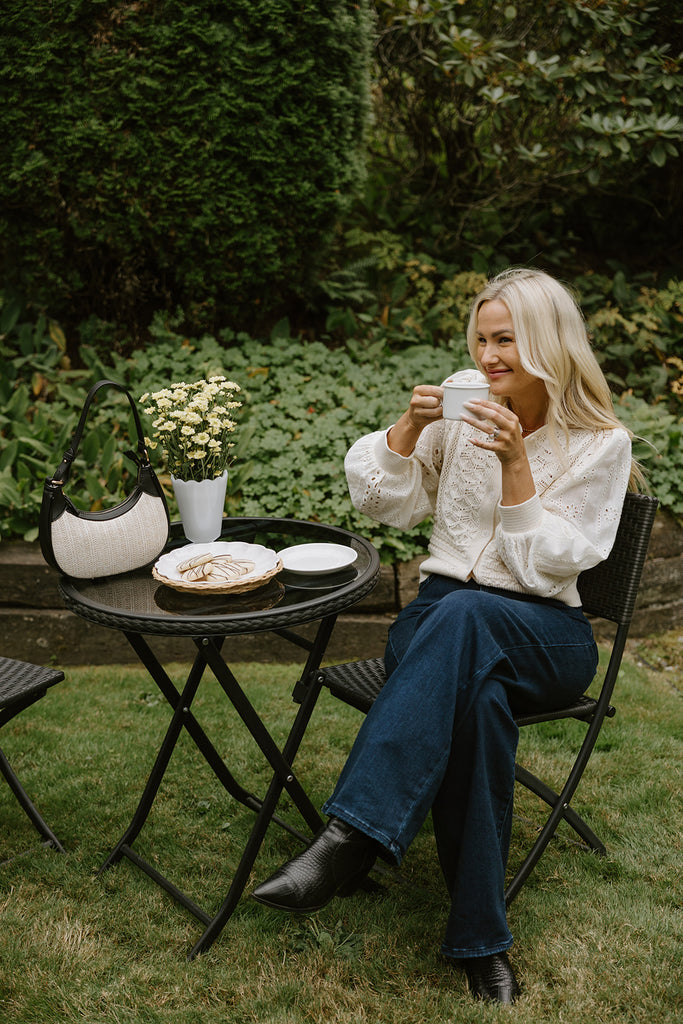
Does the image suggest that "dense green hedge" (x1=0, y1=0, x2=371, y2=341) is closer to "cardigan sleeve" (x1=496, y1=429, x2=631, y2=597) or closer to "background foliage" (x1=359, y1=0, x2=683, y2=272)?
"background foliage" (x1=359, y1=0, x2=683, y2=272)

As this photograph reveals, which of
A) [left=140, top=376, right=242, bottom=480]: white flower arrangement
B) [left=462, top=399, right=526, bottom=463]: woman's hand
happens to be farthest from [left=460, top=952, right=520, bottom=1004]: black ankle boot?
[left=140, top=376, right=242, bottom=480]: white flower arrangement

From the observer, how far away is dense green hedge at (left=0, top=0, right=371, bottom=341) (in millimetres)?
4324

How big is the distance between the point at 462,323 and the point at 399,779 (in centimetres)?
413

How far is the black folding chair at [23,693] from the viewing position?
2.26m

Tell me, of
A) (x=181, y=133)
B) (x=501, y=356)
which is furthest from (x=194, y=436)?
(x=181, y=133)

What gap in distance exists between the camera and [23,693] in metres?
2.26

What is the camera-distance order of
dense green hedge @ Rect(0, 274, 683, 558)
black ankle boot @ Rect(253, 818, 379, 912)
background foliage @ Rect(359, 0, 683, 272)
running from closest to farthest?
black ankle boot @ Rect(253, 818, 379, 912) < dense green hedge @ Rect(0, 274, 683, 558) < background foliage @ Rect(359, 0, 683, 272)

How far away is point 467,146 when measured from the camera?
19.8 feet

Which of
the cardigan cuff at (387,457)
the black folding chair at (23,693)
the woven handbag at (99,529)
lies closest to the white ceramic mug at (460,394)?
the cardigan cuff at (387,457)

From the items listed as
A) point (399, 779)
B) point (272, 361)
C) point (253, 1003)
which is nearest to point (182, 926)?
point (253, 1003)

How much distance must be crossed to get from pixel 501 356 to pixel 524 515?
466 mm

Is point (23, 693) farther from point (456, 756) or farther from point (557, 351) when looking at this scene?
point (557, 351)

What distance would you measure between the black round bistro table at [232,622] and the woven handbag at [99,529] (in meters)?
0.06

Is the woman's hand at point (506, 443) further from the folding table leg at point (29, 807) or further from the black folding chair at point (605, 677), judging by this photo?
the folding table leg at point (29, 807)
